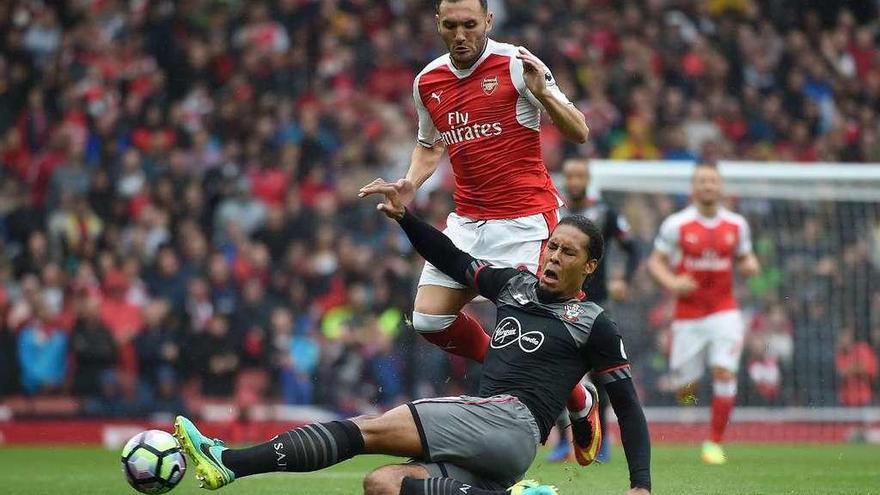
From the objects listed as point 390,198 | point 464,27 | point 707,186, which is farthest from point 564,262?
point 707,186

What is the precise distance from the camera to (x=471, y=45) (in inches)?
301

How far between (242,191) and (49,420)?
371cm

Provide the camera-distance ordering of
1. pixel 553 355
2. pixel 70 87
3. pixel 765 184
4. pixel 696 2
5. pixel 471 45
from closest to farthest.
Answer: pixel 553 355
pixel 471 45
pixel 765 184
pixel 70 87
pixel 696 2

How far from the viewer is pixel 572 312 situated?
6309 millimetres

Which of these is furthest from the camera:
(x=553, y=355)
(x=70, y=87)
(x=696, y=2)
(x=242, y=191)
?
(x=696, y=2)

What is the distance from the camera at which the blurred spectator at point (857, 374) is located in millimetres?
15289

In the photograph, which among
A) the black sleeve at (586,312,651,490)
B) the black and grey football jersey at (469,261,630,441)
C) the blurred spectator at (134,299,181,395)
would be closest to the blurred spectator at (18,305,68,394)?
the blurred spectator at (134,299,181,395)

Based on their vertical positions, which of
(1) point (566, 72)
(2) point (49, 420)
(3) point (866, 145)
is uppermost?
(1) point (566, 72)

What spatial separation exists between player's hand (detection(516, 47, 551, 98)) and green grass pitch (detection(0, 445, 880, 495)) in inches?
95.3

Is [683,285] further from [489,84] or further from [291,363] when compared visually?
[291,363]

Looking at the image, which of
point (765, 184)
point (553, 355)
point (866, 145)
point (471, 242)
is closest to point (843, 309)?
point (765, 184)

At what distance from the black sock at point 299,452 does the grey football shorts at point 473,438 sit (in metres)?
0.30

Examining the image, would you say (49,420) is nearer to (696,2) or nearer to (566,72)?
(566,72)

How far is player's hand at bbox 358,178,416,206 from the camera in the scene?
6605 mm
